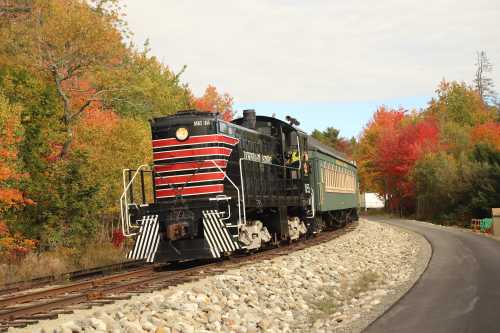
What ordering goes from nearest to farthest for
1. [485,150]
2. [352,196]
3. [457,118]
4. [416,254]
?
1. [416,254]
2. [352,196]
3. [485,150]
4. [457,118]

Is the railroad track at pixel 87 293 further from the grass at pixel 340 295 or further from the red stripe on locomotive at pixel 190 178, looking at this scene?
the grass at pixel 340 295

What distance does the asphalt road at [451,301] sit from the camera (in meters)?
8.87

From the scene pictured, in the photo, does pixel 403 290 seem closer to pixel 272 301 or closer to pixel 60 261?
pixel 272 301

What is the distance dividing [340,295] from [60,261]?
9.31 m

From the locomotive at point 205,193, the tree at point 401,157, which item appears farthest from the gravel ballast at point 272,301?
the tree at point 401,157

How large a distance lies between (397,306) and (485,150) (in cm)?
4212

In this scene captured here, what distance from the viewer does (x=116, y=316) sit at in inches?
340

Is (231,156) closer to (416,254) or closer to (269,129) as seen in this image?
(269,129)

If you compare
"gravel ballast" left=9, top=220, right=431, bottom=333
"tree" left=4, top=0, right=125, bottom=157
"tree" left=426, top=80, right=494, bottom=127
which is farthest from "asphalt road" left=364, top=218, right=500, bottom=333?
"tree" left=426, top=80, right=494, bottom=127

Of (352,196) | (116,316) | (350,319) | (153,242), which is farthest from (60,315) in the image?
(352,196)

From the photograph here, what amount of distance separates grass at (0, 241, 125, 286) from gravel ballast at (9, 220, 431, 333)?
19.3 ft

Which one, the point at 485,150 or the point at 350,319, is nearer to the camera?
the point at 350,319

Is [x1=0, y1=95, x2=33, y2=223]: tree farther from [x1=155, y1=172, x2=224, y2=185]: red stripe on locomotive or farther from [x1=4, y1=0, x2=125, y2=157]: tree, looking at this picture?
[x1=155, y1=172, x2=224, y2=185]: red stripe on locomotive

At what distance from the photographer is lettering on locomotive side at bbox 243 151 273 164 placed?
17.2 meters
